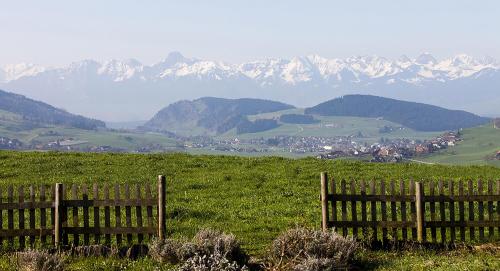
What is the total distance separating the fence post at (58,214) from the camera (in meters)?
16.6

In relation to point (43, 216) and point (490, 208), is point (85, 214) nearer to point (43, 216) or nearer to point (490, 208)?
point (43, 216)

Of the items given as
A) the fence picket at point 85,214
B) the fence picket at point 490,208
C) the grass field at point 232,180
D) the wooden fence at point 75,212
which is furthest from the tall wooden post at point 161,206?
the fence picket at point 490,208

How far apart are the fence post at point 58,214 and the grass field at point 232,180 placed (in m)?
1.94

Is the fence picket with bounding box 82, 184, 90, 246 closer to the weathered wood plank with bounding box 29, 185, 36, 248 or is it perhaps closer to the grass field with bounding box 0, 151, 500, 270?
the weathered wood plank with bounding box 29, 185, 36, 248

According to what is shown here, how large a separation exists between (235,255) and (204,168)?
71.4 feet

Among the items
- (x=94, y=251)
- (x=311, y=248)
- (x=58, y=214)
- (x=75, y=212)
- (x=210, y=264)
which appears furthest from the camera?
(x=75, y=212)

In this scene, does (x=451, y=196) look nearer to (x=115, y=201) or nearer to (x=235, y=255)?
(x=235, y=255)

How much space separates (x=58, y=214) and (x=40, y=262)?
10.00 feet

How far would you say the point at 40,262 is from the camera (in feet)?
45.2

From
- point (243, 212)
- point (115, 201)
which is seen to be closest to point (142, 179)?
point (243, 212)

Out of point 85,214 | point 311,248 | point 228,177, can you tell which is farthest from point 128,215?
point 228,177

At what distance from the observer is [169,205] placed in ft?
82.4

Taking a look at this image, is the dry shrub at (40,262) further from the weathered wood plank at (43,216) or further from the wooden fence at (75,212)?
the weathered wood plank at (43,216)

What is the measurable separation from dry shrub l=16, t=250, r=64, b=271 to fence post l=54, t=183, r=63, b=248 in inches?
97.7
